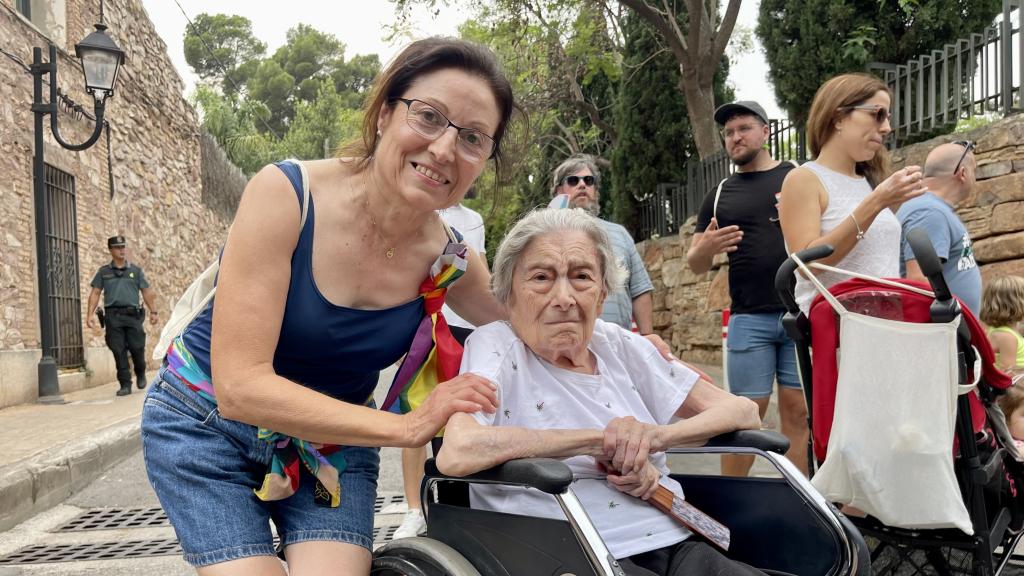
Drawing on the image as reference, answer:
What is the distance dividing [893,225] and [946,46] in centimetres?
459

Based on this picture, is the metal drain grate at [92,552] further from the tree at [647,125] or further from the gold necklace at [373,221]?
the tree at [647,125]

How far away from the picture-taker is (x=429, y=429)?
6.20 ft

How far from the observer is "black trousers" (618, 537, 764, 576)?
6.75 ft

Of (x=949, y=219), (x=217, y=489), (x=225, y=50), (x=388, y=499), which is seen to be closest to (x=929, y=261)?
(x=949, y=219)

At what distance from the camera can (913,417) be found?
264 centimetres

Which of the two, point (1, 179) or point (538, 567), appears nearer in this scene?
point (538, 567)

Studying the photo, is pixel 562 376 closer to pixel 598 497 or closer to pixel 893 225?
pixel 598 497

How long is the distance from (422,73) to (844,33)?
8.73 meters

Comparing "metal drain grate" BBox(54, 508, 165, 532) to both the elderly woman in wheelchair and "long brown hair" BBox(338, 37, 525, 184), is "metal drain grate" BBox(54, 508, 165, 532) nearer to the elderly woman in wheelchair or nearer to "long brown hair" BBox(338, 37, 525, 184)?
the elderly woman in wheelchair

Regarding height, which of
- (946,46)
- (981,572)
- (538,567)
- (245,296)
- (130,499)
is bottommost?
(130,499)

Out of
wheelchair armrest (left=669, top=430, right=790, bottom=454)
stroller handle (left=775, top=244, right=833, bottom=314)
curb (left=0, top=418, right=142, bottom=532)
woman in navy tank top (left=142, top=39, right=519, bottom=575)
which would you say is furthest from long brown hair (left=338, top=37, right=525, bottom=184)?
curb (left=0, top=418, right=142, bottom=532)

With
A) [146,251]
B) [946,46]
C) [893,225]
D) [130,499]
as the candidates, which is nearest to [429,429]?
[893,225]

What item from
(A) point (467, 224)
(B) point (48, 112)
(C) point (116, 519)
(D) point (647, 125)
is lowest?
(C) point (116, 519)

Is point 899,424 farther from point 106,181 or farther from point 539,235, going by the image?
point 106,181
